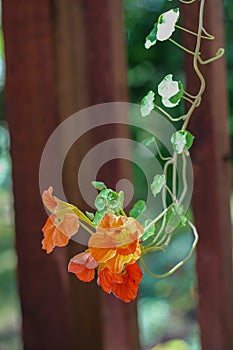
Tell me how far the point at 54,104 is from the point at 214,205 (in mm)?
266

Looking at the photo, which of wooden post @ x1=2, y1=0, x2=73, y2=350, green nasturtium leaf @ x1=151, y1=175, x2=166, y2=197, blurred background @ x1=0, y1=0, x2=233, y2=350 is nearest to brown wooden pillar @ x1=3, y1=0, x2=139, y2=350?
wooden post @ x1=2, y1=0, x2=73, y2=350

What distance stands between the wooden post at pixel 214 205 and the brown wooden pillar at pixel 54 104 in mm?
114

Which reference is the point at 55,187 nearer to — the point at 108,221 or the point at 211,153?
the point at 211,153

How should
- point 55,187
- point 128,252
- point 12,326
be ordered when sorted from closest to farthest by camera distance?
1. point 128,252
2. point 55,187
3. point 12,326

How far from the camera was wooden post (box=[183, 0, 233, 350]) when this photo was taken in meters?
0.90

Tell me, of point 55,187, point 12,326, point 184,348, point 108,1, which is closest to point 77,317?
point 55,187

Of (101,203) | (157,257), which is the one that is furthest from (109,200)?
(157,257)

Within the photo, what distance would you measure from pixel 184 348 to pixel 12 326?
34.0 inches

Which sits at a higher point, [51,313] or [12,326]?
[51,313]

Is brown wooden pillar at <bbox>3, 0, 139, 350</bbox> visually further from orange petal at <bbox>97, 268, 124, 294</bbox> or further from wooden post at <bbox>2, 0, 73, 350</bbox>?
orange petal at <bbox>97, 268, 124, 294</bbox>

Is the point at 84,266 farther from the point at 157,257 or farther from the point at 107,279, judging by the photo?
the point at 157,257

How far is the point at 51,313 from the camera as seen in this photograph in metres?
0.95

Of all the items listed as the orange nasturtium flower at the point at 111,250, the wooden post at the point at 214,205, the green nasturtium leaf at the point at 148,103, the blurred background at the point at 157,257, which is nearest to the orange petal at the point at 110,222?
the orange nasturtium flower at the point at 111,250

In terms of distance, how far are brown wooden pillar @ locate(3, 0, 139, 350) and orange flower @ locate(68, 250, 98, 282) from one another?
16.7 inches
